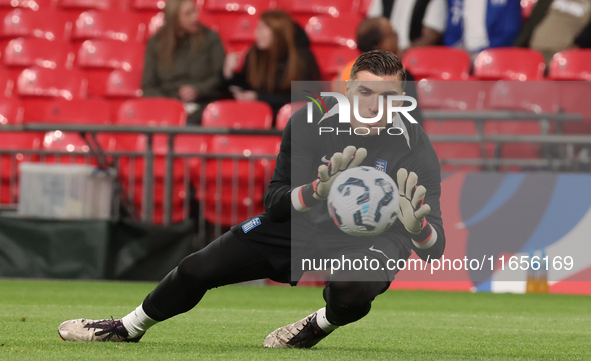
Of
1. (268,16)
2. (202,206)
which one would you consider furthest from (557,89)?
(202,206)

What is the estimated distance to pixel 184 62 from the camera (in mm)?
9570

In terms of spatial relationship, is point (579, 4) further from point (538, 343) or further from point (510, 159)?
point (538, 343)

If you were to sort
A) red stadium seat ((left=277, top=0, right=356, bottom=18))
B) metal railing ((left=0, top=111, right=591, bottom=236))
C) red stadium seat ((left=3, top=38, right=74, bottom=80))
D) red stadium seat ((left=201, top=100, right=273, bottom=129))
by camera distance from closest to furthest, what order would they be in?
metal railing ((left=0, top=111, right=591, bottom=236)), red stadium seat ((left=201, top=100, right=273, bottom=129)), red stadium seat ((left=3, top=38, right=74, bottom=80)), red stadium seat ((left=277, top=0, right=356, bottom=18))

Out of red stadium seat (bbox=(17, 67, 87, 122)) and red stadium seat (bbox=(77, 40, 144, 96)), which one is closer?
red stadium seat (bbox=(17, 67, 87, 122))

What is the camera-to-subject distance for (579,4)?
960cm

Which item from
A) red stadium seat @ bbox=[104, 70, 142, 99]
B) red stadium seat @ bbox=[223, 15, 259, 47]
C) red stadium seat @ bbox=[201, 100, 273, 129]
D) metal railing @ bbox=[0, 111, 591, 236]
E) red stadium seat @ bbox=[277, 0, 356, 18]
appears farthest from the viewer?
red stadium seat @ bbox=[277, 0, 356, 18]

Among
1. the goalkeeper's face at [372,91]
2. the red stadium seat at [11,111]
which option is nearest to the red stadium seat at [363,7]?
the red stadium seat at [11,111]

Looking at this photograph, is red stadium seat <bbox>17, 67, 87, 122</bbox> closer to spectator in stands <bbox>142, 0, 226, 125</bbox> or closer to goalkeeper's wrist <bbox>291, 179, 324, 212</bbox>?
spectator in stands <bbox>142, 0, 226, 125</bbox>

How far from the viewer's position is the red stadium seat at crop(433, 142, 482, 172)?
7996 millimetres

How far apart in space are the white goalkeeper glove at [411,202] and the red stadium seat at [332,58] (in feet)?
20.3

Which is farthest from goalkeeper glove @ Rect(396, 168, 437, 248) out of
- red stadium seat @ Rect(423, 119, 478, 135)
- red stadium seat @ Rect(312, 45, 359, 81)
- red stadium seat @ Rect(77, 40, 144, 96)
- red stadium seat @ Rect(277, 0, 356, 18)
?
red stadium seat @ Rect(277, 0, 356, 18)

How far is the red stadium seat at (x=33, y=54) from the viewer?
1101 centimetres

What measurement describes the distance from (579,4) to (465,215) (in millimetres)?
3691

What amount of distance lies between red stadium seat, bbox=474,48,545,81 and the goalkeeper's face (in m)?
6.26
